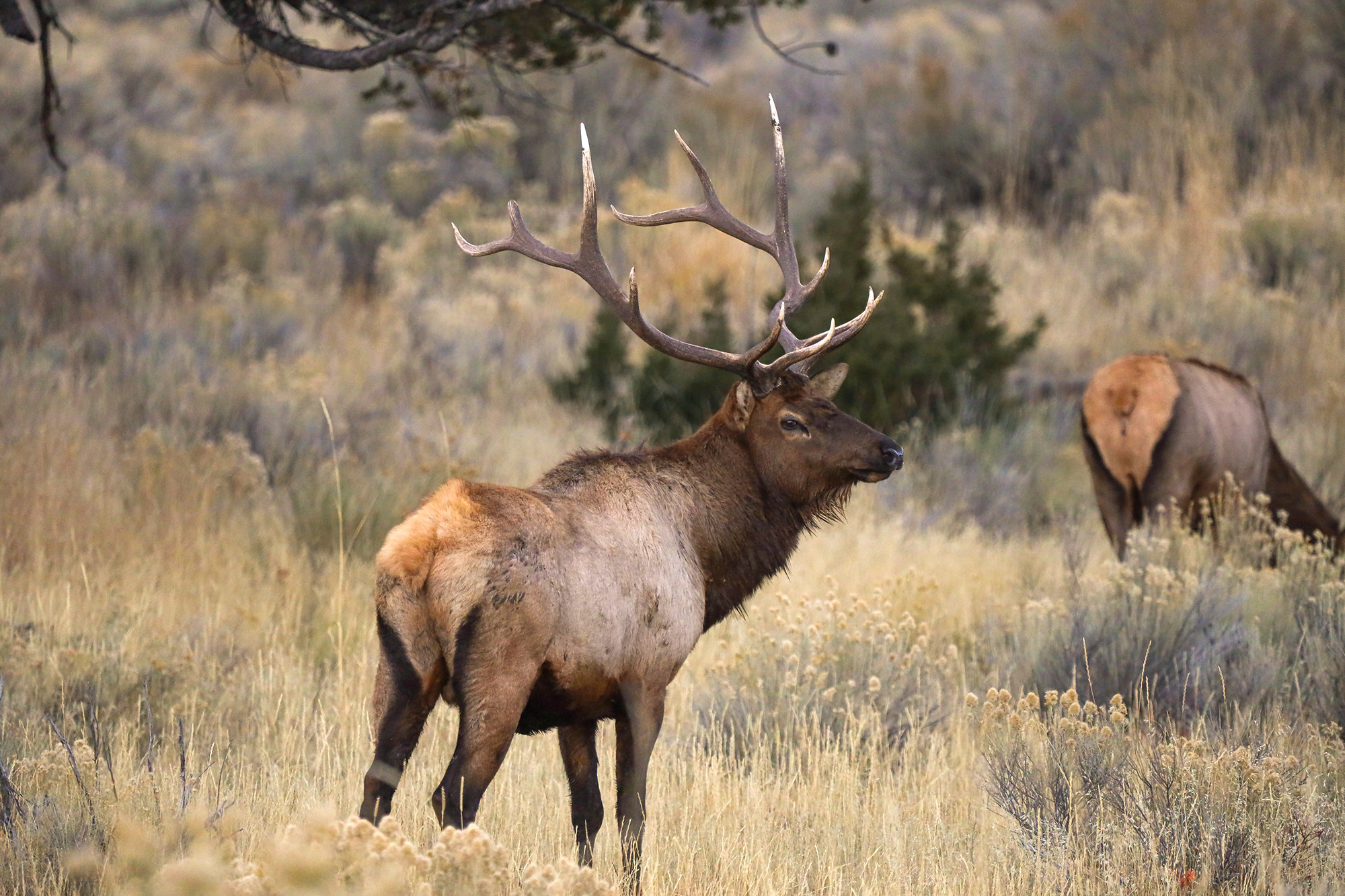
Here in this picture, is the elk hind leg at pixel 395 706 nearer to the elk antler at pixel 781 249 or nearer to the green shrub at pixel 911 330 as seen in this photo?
the elk antler at pixel 781 249

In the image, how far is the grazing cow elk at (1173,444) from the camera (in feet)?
28.2

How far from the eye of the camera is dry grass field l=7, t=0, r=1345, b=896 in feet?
15.0

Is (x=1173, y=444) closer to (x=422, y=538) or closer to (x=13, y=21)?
(x=422, y=538)

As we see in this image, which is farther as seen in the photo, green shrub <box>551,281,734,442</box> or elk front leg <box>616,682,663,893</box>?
green shrub <box>551,281,734,442</box>

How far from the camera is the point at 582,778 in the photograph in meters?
4.50

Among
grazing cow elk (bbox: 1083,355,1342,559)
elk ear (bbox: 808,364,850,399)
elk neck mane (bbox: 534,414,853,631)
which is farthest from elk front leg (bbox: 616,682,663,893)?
grazing cow elk (bbox: 1083,355,1342,559)

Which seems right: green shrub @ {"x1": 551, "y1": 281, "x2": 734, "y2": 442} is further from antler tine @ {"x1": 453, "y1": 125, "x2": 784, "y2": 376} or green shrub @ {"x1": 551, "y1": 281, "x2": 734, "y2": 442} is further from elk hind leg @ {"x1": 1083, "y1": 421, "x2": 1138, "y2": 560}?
antler tine @ {"x1": 453, "y1": 125, "x2": 784, "y2": 376}

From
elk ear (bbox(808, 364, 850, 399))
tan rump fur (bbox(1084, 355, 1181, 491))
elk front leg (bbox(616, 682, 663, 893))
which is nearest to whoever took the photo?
elk front leg (bbox(616, 682, 663, 893))

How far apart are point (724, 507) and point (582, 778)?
103cm

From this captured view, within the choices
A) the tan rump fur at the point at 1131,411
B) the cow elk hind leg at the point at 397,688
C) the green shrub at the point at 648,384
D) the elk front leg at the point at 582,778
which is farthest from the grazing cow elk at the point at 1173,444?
the cow elk hind leg at the point at 397,688

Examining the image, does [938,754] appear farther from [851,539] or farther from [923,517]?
[923,517]

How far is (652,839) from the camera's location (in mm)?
4824

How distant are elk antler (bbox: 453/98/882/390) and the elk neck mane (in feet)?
0.88

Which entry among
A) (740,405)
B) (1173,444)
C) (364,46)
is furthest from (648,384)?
(740,405)
